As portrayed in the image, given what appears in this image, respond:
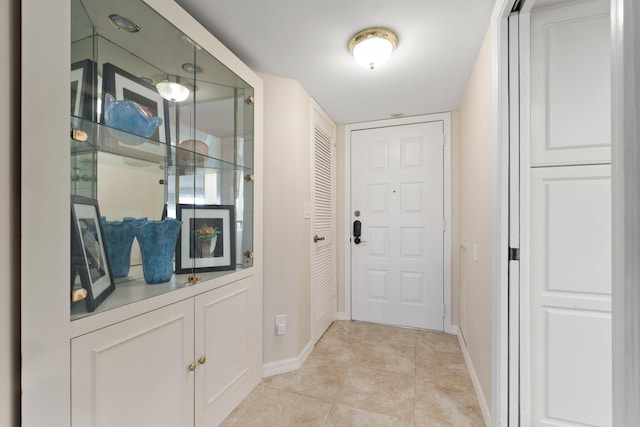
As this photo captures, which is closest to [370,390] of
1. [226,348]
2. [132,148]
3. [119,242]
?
[226,348]

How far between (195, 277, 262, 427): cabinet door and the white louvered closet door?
71 centimetres

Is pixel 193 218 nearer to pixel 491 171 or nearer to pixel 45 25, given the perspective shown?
pixel 45 25

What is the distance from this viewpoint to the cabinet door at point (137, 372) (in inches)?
37.3

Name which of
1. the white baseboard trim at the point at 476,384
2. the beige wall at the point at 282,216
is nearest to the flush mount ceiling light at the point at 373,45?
the beige wall at the point at 282,216

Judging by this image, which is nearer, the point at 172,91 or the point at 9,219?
the point at 9,219

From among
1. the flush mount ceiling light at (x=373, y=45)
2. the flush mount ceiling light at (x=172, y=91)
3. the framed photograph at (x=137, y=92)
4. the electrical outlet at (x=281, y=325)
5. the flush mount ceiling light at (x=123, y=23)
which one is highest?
the flush mount ceiling light at (x=373, y=45)

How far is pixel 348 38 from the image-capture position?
1.66 meters

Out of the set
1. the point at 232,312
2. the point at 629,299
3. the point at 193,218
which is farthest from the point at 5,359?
the point at 629,299

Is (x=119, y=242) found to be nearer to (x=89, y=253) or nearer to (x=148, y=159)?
(x=89, y=253)

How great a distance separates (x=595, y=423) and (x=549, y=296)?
606mm

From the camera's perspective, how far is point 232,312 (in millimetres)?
1704

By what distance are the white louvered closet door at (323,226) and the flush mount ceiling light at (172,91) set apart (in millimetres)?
1257

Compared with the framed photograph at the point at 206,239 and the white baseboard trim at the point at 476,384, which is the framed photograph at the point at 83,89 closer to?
the framed photograph at the point at 206,239

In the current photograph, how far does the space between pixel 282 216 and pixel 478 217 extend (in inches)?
53.4
